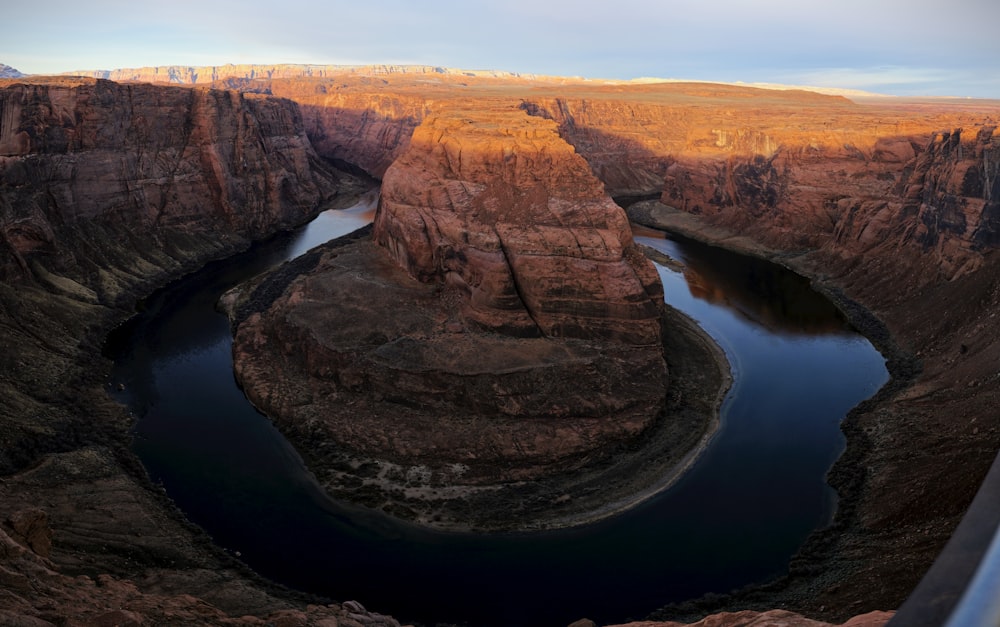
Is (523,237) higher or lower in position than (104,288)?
higher

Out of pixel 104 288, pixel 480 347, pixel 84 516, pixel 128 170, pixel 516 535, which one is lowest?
pixel 516 535

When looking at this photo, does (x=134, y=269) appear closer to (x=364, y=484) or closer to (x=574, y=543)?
(x=364, y=484)

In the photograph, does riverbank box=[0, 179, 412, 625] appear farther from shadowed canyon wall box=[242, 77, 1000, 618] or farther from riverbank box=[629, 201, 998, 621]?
shadowed canyon wall box=[242, 77, 1000, 618]

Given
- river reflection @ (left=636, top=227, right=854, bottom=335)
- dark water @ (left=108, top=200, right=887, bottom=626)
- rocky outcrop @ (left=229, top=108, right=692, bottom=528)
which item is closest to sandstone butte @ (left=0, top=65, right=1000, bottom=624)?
dark water @ (left=108, top=200, right=887, bottom=626)

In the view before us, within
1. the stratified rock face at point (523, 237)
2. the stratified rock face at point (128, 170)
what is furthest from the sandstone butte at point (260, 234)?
the stratified rock face at point (523, 237)

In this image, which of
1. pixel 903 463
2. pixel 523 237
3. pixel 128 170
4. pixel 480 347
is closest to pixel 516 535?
pixel 480 347

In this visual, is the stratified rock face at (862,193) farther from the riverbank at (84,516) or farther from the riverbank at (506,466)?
the riverbank at (84,516)

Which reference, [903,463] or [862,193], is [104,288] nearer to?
[903,463]
